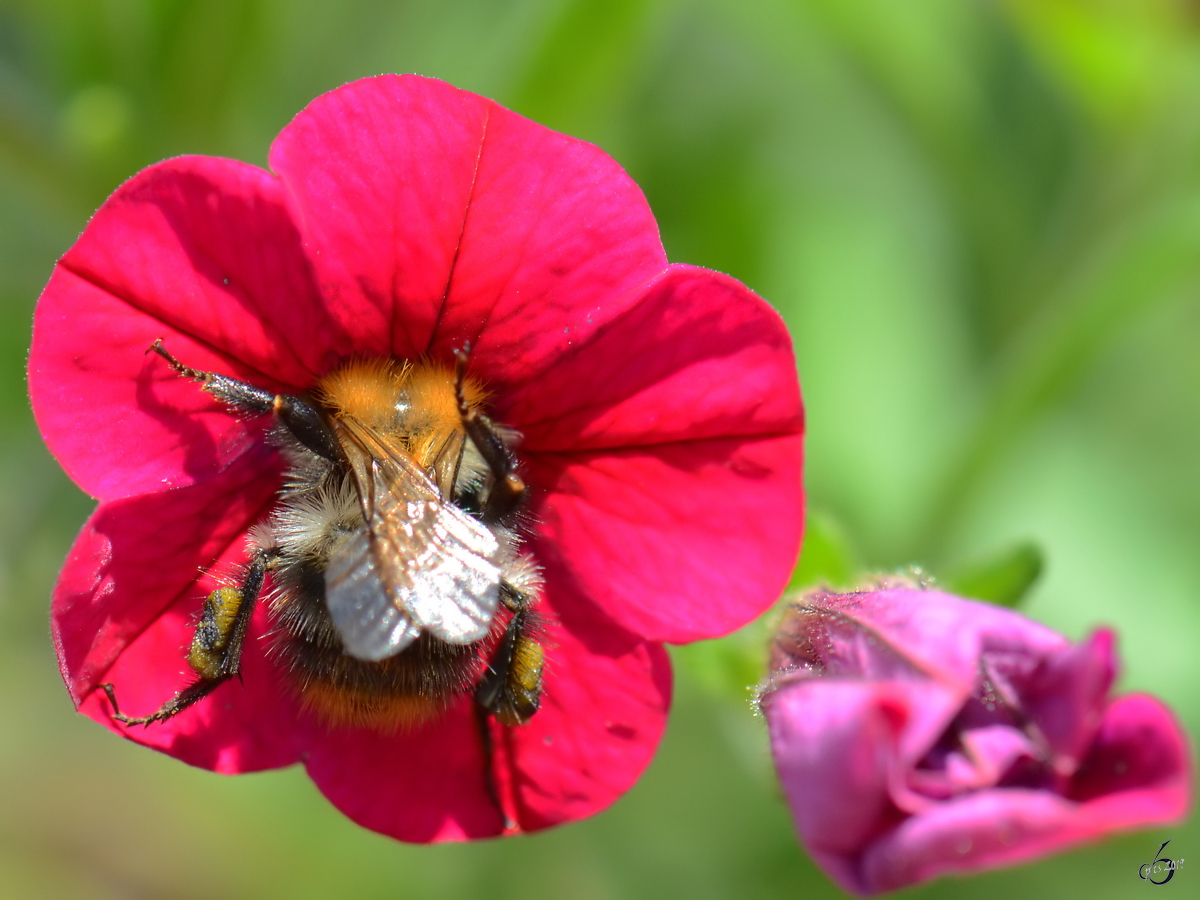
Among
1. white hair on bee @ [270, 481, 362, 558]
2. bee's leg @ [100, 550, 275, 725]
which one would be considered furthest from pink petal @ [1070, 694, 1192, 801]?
bee's leg @ [100, 550, 275, 725]

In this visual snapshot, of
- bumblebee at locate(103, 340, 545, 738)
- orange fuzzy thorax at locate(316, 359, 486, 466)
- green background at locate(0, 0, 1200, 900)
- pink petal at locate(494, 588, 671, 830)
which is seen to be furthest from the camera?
green background at locate(0, 0, 1200, 900)

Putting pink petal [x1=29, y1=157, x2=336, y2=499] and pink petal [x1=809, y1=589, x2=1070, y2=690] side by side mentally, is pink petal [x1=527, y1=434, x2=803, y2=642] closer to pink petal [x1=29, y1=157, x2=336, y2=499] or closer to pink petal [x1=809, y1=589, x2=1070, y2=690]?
pink petal [x1=809, y1=589, x2=1070, y2=690]

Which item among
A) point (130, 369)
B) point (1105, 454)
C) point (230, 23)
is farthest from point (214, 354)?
point (1105, 454)

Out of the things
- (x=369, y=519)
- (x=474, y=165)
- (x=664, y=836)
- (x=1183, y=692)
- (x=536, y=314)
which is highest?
(x=474, y=165)

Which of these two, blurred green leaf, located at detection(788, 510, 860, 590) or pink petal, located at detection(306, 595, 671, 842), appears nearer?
pink petal, located at detection(306, 595, 671, 842)

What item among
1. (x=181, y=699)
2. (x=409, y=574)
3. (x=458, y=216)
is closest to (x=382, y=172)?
(x=458, y=216)

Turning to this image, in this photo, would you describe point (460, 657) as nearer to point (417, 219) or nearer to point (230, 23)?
point (417, 219)

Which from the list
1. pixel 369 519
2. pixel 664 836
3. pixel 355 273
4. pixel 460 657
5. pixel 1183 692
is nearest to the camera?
pixel 369 519

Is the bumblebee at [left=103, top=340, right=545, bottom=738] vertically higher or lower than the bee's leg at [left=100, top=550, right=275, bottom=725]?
higher
